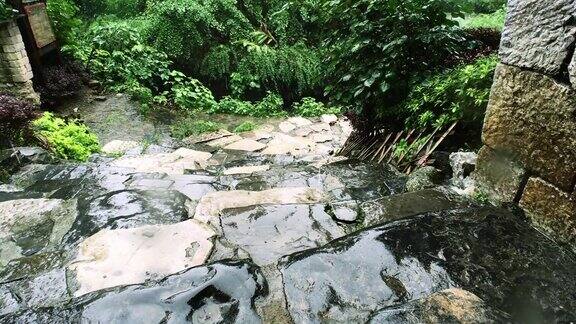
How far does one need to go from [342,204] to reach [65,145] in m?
4.44

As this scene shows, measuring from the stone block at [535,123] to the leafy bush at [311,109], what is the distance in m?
8.00

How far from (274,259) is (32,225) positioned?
1.81 m

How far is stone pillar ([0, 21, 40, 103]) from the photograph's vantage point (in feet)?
22.2

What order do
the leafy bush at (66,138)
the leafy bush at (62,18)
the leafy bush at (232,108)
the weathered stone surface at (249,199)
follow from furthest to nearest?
the leafy bush at (232,108)
the leafy bush at (62,18)
the leafy bush at (66,138)
the weathered stone surface at (249,199)

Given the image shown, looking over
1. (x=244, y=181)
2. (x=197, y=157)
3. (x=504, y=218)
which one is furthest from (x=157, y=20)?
(x=504, y=218)

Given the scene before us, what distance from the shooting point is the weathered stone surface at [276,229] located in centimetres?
213

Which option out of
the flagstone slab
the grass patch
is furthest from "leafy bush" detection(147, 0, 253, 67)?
the grass patch

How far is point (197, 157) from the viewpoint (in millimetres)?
6000

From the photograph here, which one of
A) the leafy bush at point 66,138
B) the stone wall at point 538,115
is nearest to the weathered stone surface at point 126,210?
the stone wall at point 538,115

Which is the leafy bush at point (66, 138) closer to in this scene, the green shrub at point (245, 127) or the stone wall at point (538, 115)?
the green shrub at point (245, 127)

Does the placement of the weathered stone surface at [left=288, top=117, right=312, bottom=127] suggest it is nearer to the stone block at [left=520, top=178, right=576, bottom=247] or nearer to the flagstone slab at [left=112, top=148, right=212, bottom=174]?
the flagstone slab at [left=112, top=148, right=212, bottom=174]

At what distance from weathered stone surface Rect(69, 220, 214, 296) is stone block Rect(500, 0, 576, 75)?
188 cm

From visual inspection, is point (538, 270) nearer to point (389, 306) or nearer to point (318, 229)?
point (389, 306)

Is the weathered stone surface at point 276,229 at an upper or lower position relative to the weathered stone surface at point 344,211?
upper
